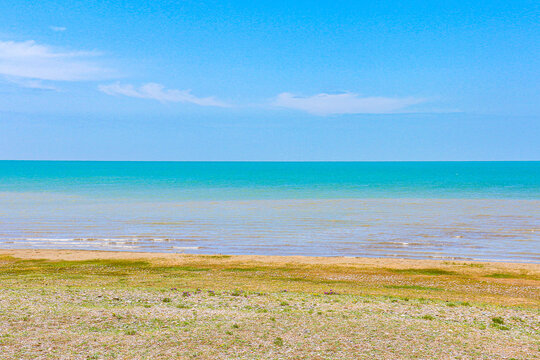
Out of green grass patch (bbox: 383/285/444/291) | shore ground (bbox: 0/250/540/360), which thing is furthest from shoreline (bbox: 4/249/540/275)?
green grass patch (bbox: 383/285/444/291)

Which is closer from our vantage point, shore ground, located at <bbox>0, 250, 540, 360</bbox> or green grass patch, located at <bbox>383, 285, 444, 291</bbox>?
shore ground, located at <bbox>0, 250, 540, 360</bbox>

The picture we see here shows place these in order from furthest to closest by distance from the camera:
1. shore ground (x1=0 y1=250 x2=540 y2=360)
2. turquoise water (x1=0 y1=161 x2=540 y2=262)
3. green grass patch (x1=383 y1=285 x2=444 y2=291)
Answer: turquoise water (x1=0 y1=161 x2=540 y2=262), green grass patch (x1=383 y1=285 x2=444 y2=291), shore ground (x1=0 y1=250 x2=540 y2=360)

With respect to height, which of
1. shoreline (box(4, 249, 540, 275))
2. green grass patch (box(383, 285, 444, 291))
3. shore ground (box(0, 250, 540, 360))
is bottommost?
shoreline (box(4, 249, 540, 275))

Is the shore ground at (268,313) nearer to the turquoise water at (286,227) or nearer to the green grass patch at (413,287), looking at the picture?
the green grass patch at (413,287)

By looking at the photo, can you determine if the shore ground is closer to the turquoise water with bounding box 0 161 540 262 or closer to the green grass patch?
the green grass patch

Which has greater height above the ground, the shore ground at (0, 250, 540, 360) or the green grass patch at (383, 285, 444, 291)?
the shore ground at (0, 250, 540, 360)

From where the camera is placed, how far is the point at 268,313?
17266mm

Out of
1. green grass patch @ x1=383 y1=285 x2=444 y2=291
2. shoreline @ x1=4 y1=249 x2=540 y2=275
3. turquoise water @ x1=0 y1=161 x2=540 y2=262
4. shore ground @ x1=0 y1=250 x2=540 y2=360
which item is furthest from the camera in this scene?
turquoise water @ x1=0 y1=161 x2=540 y2=262

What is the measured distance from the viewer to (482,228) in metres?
47.3

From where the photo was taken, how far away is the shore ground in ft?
44.6

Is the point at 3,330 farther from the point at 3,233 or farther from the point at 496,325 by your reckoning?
the point at 3,233

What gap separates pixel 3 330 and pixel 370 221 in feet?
140

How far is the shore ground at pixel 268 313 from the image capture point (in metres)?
13.6

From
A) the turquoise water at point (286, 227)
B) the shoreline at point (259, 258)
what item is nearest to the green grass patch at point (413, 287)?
the shoreline at point (259, 258)
